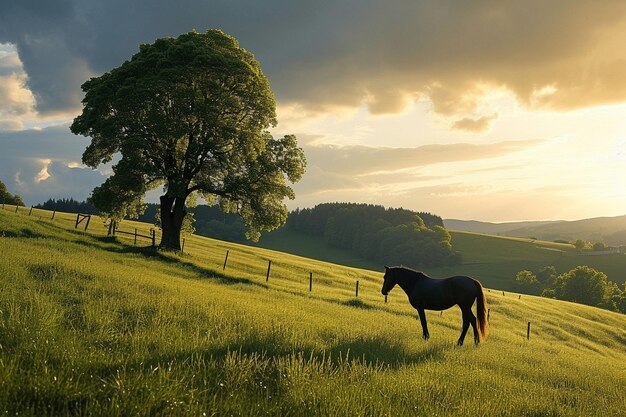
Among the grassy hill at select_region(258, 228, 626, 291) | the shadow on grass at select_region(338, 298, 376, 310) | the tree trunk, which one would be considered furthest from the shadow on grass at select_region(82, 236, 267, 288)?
the grassy hill at select_region(258, 228, 626, 291)

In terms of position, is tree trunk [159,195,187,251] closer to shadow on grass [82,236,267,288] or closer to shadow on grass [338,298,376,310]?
shadow on grass [82,236,267,288]

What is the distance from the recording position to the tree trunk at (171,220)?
35656 mm

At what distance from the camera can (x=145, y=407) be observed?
15.7 ft

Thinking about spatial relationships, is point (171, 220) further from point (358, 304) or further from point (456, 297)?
point (456, 297)

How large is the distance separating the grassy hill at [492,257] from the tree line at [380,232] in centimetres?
349

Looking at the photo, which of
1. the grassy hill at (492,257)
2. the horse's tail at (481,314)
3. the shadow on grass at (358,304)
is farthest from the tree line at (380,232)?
the horse's tail at (481,314)

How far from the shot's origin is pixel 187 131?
3181cm

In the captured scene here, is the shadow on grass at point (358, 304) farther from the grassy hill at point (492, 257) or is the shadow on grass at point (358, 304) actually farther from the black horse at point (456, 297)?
the grassy hill at point (492, 257)

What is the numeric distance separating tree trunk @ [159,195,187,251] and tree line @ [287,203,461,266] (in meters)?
97.4

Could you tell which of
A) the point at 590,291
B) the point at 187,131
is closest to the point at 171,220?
the point at 187,131

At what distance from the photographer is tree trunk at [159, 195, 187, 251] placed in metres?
35.7

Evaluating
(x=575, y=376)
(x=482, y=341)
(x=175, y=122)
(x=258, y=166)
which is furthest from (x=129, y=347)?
(x=258, y=166)

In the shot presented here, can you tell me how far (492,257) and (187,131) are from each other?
141 metres

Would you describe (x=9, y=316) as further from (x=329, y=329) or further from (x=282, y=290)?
(x=282, y=290)
